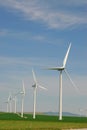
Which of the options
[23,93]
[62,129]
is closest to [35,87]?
[23,93]

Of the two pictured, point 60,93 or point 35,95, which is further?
point 35,95

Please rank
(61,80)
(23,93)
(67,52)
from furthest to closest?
(23,93), (61,80), (67,52)

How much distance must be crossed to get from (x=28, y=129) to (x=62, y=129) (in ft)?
21.6

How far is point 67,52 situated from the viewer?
100m

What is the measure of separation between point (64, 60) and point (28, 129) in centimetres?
5318

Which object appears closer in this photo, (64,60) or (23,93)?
(64,60)

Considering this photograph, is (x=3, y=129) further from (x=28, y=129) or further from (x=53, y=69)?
(x=53, y=69)

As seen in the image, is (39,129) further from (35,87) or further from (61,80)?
(35,87)

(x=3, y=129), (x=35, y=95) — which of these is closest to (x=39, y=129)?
(x=3, y=129)

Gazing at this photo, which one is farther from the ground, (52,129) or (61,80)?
(61,80)

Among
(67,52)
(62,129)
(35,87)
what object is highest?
(67,52)

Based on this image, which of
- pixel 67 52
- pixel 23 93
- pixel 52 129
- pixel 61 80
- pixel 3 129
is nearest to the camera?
pixel 3 129

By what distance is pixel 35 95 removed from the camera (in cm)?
12488

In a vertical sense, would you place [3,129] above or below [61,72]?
below
